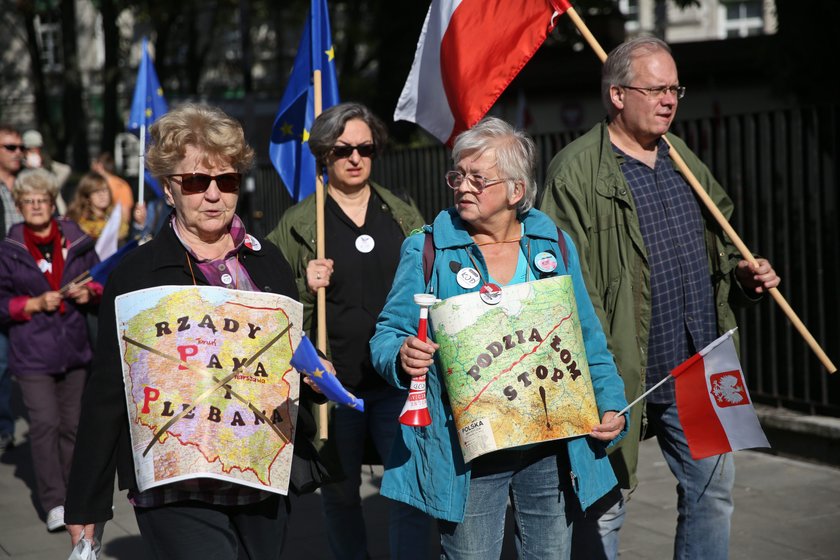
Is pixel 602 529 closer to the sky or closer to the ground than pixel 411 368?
closer to the ground

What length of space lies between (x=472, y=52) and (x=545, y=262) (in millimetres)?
1697

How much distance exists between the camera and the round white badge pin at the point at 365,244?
4699 mm

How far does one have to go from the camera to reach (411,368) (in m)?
3.13

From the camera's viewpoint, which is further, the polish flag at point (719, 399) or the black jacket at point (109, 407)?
the polish flag at point (719, 399)

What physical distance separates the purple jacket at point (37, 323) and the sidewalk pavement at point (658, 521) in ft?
3.02

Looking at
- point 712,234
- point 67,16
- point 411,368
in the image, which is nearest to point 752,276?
point 712,234

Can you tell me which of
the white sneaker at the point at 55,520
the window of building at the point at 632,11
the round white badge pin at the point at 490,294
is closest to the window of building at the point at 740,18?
the window of building at the point at 632,11

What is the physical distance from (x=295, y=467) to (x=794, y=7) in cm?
790

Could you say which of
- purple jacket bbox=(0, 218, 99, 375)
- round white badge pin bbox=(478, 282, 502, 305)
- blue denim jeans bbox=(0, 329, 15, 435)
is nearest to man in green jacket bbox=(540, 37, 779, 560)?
round white badge pin bbox=(478, 282, 502, 305)

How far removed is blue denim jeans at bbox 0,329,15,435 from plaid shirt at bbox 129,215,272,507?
5237 mm

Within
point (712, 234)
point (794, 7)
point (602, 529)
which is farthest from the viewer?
point (794, 7)

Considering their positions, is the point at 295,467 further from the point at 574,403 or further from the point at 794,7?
the point at 794,7

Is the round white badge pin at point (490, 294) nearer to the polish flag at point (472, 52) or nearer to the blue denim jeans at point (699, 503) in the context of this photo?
the blue denim jeans at point (699, 503)

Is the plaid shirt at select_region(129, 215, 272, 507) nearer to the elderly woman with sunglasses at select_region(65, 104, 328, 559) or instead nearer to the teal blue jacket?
the elderly woman with sunglasses at select_region(65, 104, 328, 559)
